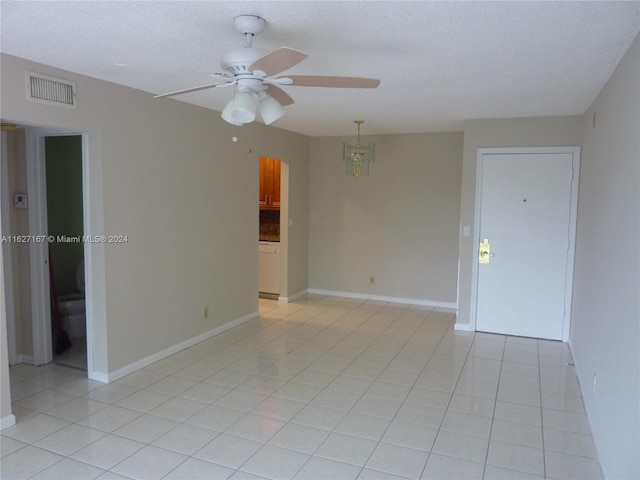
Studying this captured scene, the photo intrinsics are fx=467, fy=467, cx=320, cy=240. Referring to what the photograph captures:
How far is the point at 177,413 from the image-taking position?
334 cm

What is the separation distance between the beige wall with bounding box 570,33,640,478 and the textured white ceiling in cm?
31

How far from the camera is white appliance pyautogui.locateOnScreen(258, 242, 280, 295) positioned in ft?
22.8

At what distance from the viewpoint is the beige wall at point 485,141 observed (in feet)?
16.4

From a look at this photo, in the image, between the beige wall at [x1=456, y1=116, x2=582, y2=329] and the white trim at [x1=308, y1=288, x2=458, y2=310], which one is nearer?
the beige wall at [x1=456, y1=116, x2=582, y2=329]

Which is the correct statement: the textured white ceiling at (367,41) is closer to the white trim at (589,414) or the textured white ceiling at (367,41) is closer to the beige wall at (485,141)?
the beige wall at (485,141)

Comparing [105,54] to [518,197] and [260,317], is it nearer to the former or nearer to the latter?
[260,317]

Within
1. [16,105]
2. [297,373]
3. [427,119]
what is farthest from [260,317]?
[16,105]

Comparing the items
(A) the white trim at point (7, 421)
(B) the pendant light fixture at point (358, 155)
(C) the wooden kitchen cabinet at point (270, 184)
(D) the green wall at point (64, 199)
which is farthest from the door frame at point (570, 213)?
(A) the white trim at point (7, 421)

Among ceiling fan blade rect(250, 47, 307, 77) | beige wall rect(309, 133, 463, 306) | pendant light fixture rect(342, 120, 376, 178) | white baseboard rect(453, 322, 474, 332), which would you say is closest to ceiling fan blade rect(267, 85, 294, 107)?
ceiling fan blade rect(250, 47, 307, 77)

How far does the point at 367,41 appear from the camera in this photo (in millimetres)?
2635

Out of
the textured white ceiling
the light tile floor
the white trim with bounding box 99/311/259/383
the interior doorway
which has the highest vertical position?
the textured white ceiling

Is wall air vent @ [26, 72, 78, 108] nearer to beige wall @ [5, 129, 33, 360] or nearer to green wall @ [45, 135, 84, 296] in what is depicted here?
beige wall @ [5, 129, 33, 360]

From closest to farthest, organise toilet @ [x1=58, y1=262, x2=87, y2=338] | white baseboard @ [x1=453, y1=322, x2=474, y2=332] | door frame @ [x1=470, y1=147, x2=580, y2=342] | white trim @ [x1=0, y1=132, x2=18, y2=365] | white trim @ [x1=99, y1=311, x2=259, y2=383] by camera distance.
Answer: white trim @ [x1=99, y1=311, x2=259, y2=383], white trim @ [x1=0, y1=132, x2=18, y2=365], toilet @ [x1=58, y1=262, x2=87, y2=338], door frame @ [x1=470, y1=147, x2=580, y2=342], white baseboard @ [x1=453, y1=322, x2=474, y2=332]

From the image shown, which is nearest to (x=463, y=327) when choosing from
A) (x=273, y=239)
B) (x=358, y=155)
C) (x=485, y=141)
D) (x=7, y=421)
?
(x=485, y=141)
